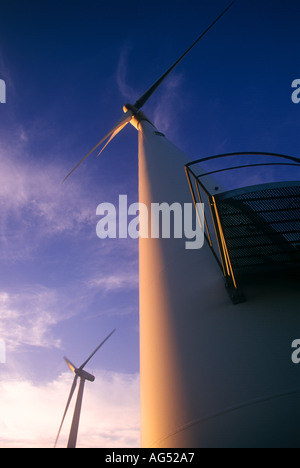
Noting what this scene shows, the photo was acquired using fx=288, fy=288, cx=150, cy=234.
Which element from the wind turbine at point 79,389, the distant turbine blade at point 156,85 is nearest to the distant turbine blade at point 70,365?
the wind turbine at point 79,389

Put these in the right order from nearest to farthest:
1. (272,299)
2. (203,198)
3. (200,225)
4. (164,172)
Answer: (272,299)
(200,225)
(203,198)
(164,172)

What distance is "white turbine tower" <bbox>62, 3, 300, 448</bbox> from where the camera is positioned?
388cm

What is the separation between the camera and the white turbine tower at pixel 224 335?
12.7 ft

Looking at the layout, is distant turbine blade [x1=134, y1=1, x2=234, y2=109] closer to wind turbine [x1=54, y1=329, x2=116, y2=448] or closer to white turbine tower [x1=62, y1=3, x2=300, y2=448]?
white turbine tower [x1=62, y1=3, x2=300, y2=448]

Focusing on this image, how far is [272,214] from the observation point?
547 centimetres

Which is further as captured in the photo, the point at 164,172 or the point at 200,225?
the point at 164,172

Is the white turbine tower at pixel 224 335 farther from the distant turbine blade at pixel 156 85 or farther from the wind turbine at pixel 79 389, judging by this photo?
the wind turbine at pixel 79 389

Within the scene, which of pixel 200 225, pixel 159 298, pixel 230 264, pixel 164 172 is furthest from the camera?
pixel 164 172

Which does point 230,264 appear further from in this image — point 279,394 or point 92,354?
point 92,354

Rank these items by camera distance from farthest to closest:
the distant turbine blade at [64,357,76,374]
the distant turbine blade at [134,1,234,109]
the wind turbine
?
Result: the distant turbine blade at [64,357,76,374] < the wind turbine < the distant turbine blade at [134,1,234,109]

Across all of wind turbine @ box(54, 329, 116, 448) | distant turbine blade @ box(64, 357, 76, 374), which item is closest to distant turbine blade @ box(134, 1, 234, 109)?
wind turbine @ box(54, 329, 116, 448)

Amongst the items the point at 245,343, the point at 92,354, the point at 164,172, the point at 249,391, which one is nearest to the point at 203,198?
the point at 164,172

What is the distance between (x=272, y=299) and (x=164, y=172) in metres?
4.88

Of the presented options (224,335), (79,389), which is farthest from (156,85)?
(79,389)
